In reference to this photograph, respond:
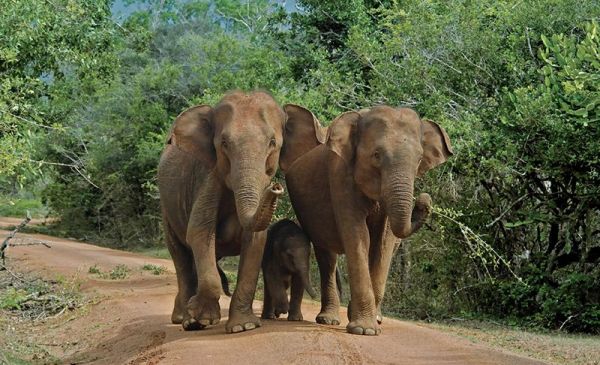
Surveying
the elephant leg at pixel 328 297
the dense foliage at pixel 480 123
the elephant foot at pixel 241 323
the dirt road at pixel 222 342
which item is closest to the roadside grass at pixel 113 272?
the dirt road at pixel 222 342

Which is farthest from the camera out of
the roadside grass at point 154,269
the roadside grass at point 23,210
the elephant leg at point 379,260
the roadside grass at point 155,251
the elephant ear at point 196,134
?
the roadside grass at point 23,210

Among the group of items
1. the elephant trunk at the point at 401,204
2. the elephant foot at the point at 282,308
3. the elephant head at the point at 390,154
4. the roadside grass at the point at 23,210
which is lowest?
the elephant foot at the point at 282,308

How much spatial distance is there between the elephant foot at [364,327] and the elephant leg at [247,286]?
3.05 ft

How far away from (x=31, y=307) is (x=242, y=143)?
6.71 m

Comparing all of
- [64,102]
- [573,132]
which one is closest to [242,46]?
[64,102]

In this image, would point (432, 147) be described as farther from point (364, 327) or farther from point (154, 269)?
point (154, 269)

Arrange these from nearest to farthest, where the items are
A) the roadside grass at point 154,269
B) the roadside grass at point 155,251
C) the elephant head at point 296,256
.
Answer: the elephant head at point 296,256 → the roadside grass at point 154,269 → the roadside grass at point 155,251

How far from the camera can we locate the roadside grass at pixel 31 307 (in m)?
13.3

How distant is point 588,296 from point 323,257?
4.68 m

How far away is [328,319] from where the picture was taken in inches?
482

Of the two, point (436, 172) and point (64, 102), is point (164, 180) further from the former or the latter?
point (64, 102)

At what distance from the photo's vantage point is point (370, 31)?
2467cm

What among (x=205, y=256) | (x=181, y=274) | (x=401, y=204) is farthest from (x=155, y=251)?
(x=401, y=204)

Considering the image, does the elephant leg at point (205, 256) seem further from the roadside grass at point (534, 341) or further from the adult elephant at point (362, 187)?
the roadside grass at point (534, 341)
